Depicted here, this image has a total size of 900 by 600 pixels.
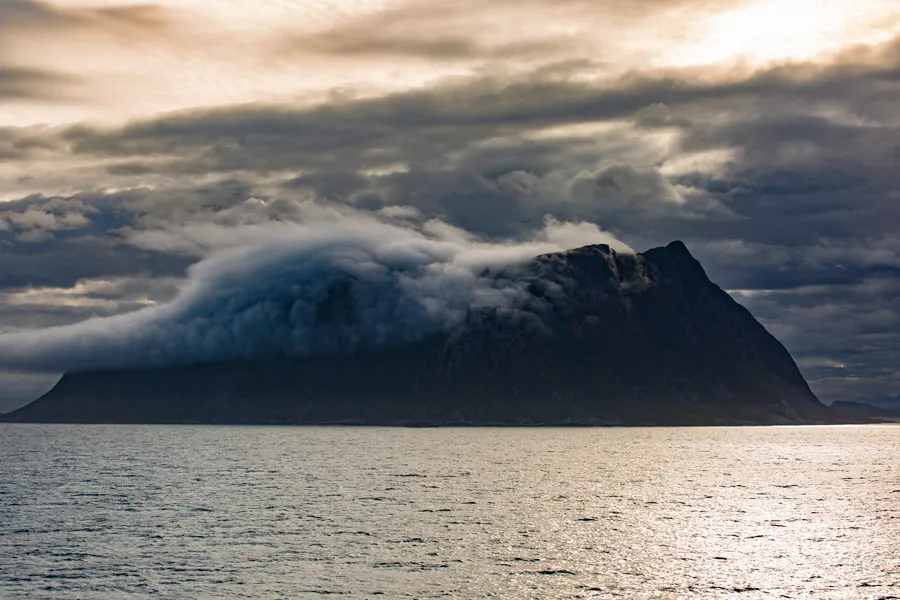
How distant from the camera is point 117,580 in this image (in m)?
95.9

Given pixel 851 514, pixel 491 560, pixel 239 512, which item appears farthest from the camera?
pixel 851 514

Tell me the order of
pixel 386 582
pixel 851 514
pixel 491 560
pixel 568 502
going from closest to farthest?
pixel 386 582 → pixel 491 560 → pixel 851 514 → pixel 568 502

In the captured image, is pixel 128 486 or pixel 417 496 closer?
pixel 417 496

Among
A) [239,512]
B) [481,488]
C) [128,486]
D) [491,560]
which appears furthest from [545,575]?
[128,486]

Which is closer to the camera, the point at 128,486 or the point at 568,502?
the point at 568,502

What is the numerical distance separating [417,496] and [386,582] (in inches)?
3125

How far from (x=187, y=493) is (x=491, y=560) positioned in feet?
286

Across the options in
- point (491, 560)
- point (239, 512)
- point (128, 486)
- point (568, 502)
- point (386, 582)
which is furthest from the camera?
point (128, 486)

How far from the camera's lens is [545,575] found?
10031 cm

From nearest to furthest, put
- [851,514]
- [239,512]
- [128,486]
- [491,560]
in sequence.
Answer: [491,560], [239,512], [851,514], [128,486]

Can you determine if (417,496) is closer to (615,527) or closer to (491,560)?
(615,527)

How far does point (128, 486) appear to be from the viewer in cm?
19275

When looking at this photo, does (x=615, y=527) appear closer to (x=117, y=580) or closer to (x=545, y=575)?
(x=545, y=575)

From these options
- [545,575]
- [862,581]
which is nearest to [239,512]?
[545,575]
